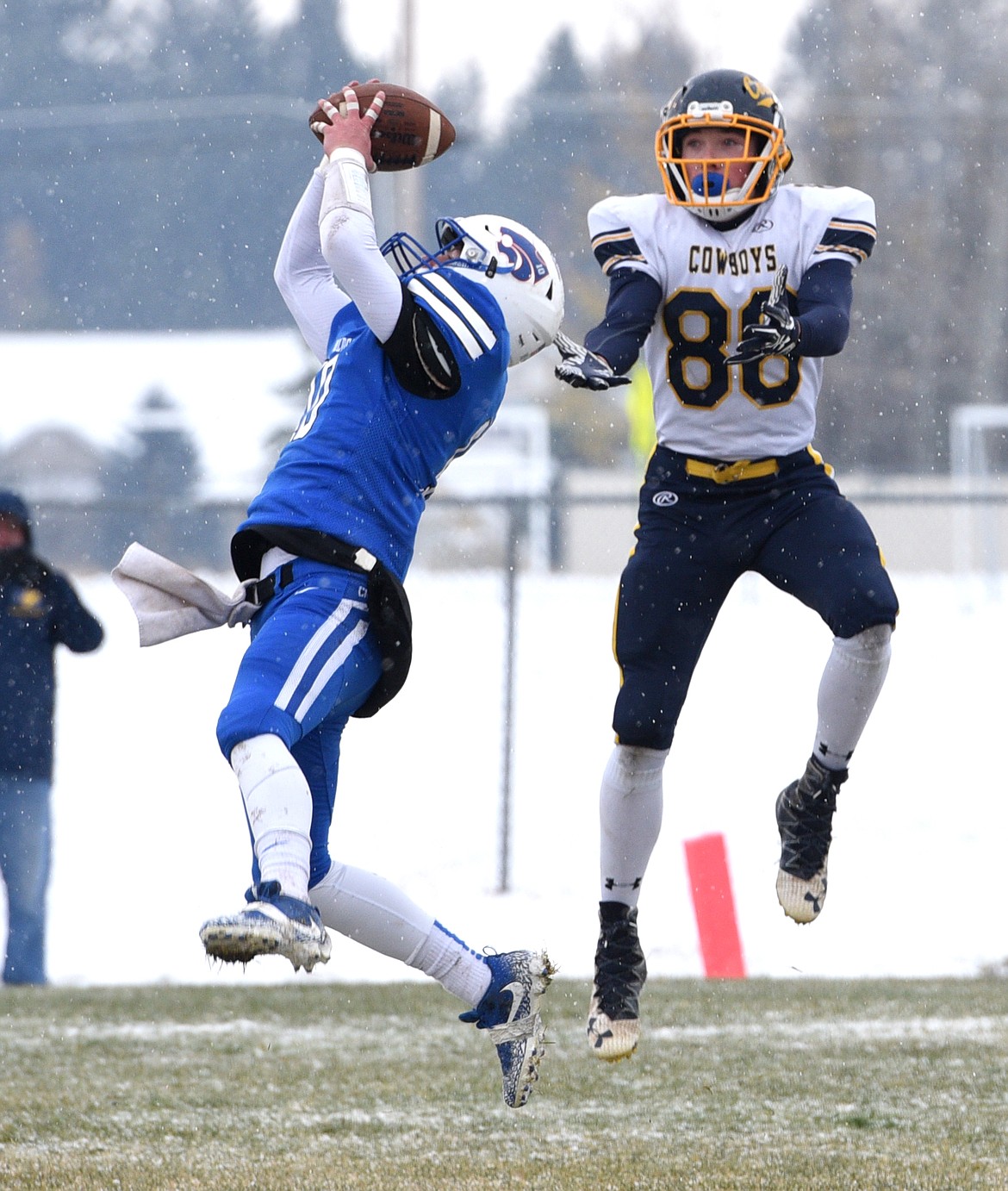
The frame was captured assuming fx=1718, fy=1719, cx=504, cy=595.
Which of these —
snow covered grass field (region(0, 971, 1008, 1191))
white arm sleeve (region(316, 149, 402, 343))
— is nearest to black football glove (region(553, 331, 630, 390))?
white arm sleeve (region(316, 149, 402, 343))

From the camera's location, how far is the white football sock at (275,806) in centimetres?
278

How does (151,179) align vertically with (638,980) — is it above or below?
above

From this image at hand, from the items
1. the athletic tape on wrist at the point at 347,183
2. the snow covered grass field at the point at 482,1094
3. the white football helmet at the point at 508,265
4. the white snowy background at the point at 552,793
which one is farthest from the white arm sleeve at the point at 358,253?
the white snowy background at the point at 552,793

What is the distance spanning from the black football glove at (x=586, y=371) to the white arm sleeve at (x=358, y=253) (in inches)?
13.7

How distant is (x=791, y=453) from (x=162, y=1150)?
2006mm

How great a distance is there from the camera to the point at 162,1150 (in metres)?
3.57

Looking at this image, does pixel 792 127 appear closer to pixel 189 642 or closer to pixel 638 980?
pixel 189 642

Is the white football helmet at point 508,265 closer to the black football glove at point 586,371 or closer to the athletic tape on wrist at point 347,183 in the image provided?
the black football glove at point 586,371

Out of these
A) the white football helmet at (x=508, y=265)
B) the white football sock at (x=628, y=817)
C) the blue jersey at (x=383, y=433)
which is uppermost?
the white football helmet at (x=508, y=265)

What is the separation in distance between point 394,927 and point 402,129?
5.15 ft

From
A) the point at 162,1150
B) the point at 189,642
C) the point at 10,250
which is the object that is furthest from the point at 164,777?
the point at 10,250

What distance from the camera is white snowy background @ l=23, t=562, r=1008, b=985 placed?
23.8 feet

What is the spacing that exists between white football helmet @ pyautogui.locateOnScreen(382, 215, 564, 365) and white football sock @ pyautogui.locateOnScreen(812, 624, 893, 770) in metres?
0.94

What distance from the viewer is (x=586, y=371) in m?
3.27
